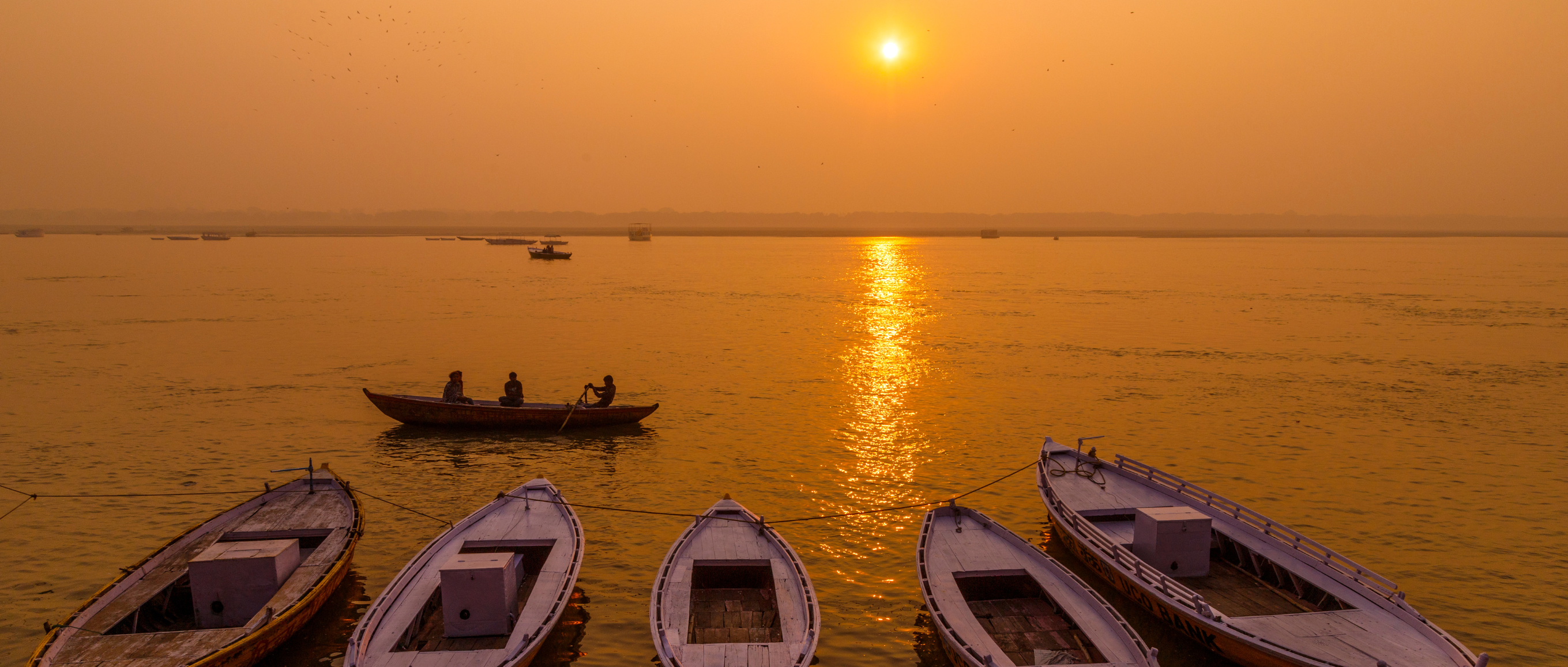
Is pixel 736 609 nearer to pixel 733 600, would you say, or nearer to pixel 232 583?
pixel 733 600

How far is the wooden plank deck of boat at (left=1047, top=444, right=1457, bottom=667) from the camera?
10.4m

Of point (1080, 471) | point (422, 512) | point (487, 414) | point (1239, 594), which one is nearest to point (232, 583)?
point (422, 512)

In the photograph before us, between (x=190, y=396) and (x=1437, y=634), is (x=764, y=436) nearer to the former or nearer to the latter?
(x=1437, y=634)

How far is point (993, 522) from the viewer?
13.9m

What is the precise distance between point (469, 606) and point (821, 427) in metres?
16.2

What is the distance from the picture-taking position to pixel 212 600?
1132 cm

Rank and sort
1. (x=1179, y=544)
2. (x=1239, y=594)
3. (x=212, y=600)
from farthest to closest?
(x=1179, y=544)
(x=1239, y=594)
(x=212, y=600)

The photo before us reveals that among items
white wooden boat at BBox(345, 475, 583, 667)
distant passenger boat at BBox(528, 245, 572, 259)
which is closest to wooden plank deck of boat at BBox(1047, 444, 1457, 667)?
white wooden boat at BBox(345, 475, 583, 667)

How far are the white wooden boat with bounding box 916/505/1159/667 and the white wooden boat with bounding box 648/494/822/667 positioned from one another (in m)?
2.03

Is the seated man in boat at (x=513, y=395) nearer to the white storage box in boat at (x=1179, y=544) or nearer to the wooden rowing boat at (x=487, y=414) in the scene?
the wooden rowing boat at (x=487, y=414)

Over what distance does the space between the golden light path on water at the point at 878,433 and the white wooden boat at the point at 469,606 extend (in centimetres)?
594

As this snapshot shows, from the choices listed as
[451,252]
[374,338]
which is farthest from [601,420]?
[451,252]

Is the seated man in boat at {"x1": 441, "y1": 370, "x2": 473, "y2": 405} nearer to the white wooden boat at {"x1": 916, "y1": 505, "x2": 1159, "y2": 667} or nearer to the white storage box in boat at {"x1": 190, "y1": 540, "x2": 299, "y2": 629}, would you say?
the white storage box in boat at {"x1": 190, "y1": 540, "x2": 299, "y2": 629}

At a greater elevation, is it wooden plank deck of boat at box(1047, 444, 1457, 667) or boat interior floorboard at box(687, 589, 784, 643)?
wooden plank deck of boat at box(1047, 444, 1457, 667)
